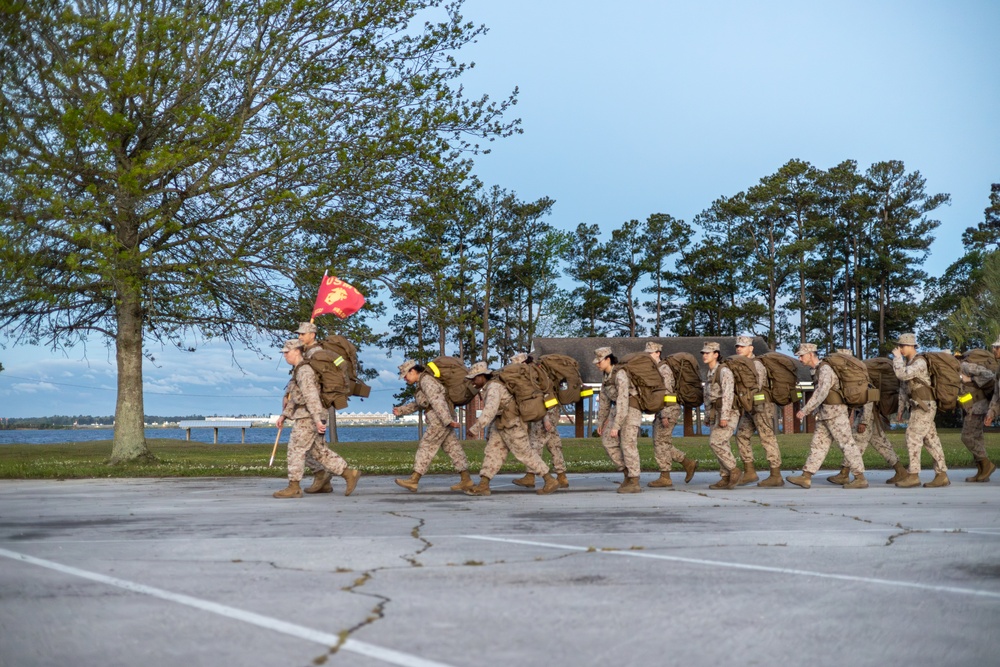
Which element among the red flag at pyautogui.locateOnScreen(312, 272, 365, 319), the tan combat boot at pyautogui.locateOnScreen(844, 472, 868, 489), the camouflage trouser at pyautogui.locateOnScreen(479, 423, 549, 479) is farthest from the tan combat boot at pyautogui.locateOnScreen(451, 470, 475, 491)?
the red flag at pyautogui.locateOnScreen(312, 272, 365, 319)

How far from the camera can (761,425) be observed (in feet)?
51.5

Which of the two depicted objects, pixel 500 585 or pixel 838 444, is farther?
pixel 838 444

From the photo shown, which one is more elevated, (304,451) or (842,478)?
(304,451)

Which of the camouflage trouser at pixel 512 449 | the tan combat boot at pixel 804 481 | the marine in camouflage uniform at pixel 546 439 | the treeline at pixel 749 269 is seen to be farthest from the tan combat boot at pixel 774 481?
the treeline at pixel 749 269

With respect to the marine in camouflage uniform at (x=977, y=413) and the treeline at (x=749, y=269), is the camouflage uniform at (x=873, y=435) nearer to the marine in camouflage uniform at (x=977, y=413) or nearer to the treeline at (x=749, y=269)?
the marine in camouflage uniform at (x=977, y=413)

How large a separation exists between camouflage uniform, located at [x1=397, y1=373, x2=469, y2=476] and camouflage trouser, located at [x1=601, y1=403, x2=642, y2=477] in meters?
2.12

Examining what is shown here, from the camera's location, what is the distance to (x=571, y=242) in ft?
A: 240

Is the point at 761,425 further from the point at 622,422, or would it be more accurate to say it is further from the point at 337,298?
the point at 337,298

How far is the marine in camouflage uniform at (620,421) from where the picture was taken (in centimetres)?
1454

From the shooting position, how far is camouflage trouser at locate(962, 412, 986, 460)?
16.8 m

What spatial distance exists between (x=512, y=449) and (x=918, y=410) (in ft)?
20.3

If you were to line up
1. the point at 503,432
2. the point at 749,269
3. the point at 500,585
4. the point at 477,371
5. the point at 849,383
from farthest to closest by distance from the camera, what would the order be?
the point at 749,269
the point at 849,383
the point at 477,371
the point at 503,432
the point at 500,585

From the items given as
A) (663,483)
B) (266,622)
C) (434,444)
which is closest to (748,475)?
(663,483)

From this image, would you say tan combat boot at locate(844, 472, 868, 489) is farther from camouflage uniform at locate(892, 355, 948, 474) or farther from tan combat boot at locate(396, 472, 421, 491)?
tan combat boot at locate(396, 472, 421, 491)
